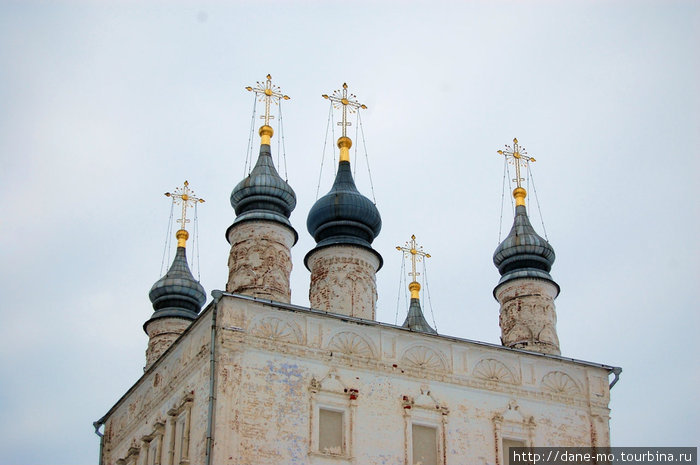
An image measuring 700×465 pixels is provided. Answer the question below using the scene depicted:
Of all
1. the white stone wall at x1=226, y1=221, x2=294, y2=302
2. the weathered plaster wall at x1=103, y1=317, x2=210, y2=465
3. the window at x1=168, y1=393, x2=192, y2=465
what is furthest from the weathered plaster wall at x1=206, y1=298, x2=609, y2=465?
the white stone wall at x1=226, y1=221, x2=294, y2=302

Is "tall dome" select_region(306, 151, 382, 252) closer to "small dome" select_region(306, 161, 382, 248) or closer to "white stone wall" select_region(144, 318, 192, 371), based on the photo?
"small dome" select_region(306, 161, 382, 248)

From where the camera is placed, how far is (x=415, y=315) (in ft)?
96.3

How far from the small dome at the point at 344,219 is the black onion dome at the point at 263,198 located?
1.99 feet

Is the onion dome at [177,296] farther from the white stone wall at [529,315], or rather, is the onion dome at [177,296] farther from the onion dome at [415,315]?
the white stone wall at [529,315]

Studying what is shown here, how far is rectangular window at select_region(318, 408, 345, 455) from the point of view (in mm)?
17953

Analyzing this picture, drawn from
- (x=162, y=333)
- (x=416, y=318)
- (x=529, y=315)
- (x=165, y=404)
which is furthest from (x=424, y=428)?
(x=416, y=318)

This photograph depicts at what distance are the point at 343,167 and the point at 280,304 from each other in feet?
19.6

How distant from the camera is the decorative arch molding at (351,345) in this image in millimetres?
18781

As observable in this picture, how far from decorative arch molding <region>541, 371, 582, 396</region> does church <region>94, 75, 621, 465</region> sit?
26mm

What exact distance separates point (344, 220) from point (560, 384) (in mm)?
5435

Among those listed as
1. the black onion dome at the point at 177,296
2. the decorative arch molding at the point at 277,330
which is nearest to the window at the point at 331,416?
the decorative arch molding at the point at 277,330

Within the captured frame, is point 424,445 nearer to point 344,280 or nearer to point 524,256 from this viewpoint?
point 344,280

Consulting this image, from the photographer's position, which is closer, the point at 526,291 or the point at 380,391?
the point at 380,391

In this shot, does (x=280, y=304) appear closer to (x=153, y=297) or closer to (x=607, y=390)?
(x=607, y=390)
